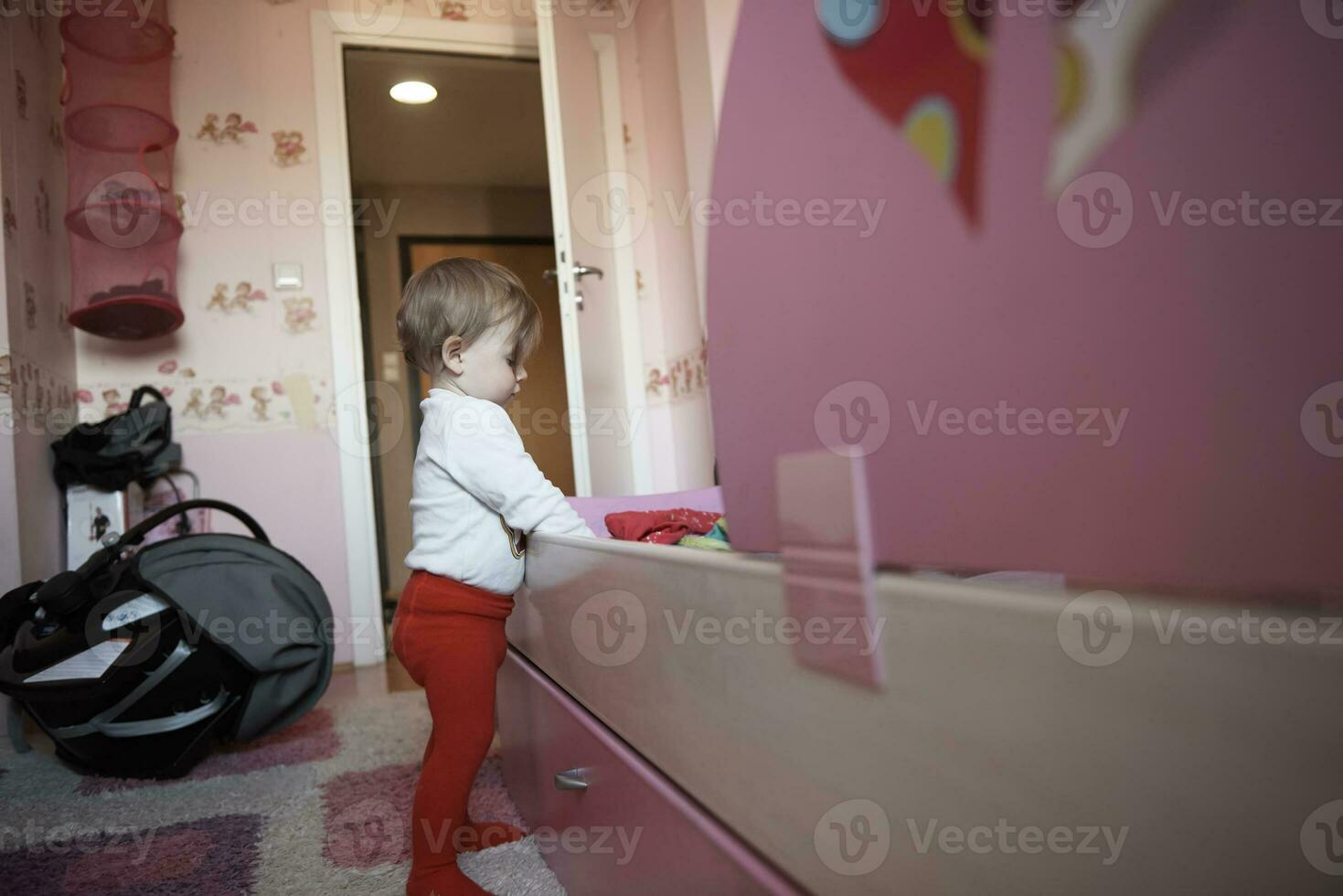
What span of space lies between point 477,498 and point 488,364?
19 centimetres

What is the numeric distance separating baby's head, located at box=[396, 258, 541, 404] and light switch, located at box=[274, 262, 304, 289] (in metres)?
1.73

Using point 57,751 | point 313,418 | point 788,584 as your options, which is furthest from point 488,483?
point 313,418

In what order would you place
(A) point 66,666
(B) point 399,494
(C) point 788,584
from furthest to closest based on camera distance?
1. (B) point 399,494
2. (A) point 66,666
3. (C) point 788,584

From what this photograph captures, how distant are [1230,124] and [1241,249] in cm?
4

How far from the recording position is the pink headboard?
9.4 inches

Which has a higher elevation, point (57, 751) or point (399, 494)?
point (399, 494)

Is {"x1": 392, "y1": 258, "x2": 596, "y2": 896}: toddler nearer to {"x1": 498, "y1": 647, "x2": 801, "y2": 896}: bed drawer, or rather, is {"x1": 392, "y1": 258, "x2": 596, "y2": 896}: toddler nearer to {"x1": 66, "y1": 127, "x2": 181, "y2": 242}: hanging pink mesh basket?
{"x1": 498, "y1": 647, "x2": 801, "y2": 896}: bed drawer

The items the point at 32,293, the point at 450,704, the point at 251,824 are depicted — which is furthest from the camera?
the point at 32,293

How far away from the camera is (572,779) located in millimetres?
865

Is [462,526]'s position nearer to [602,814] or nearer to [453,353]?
[453,353]

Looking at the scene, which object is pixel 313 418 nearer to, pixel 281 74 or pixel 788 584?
pixel 281 74

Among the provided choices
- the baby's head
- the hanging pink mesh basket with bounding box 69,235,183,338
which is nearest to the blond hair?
the baby's head

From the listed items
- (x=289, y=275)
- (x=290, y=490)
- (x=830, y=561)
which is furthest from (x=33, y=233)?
(x=830, y=561)

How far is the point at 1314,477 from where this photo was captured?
9.4 inches
